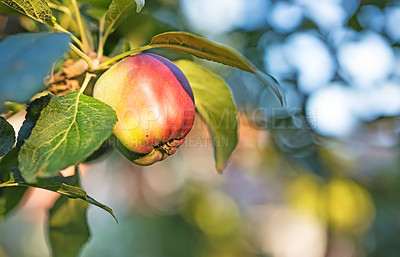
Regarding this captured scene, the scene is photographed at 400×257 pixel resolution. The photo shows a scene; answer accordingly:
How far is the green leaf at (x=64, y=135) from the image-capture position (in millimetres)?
311

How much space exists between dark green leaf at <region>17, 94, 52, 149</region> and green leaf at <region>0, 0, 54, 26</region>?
95mm

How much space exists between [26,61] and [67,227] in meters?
0.48

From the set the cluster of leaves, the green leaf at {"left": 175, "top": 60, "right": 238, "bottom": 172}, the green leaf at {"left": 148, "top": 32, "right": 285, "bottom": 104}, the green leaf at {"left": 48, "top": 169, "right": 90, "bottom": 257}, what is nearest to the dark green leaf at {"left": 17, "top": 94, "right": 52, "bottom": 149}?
the cluster of leaves

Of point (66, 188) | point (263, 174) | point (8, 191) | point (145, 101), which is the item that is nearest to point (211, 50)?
point (145, 101)

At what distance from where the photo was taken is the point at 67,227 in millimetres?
678

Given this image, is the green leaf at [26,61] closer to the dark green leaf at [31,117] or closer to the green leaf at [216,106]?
the dark green leaf at [31,117]

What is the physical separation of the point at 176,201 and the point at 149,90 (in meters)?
2.96

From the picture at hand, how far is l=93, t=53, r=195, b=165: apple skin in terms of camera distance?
42 cm

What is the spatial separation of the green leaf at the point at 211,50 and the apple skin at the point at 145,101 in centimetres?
5

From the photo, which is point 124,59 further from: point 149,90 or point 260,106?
point 260,106

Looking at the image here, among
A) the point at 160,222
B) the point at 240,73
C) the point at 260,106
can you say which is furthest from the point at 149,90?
the point at 160,222

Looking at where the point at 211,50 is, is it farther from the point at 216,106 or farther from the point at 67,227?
the point at 67,227

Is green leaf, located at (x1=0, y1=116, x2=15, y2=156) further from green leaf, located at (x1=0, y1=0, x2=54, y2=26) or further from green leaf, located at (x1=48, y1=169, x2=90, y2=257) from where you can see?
green leaf, located at (x1=48, y1=169, x2=90, y2=257)

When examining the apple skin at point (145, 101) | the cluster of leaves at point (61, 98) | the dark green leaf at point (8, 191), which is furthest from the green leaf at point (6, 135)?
the dark green leaf at point (8, 191)
